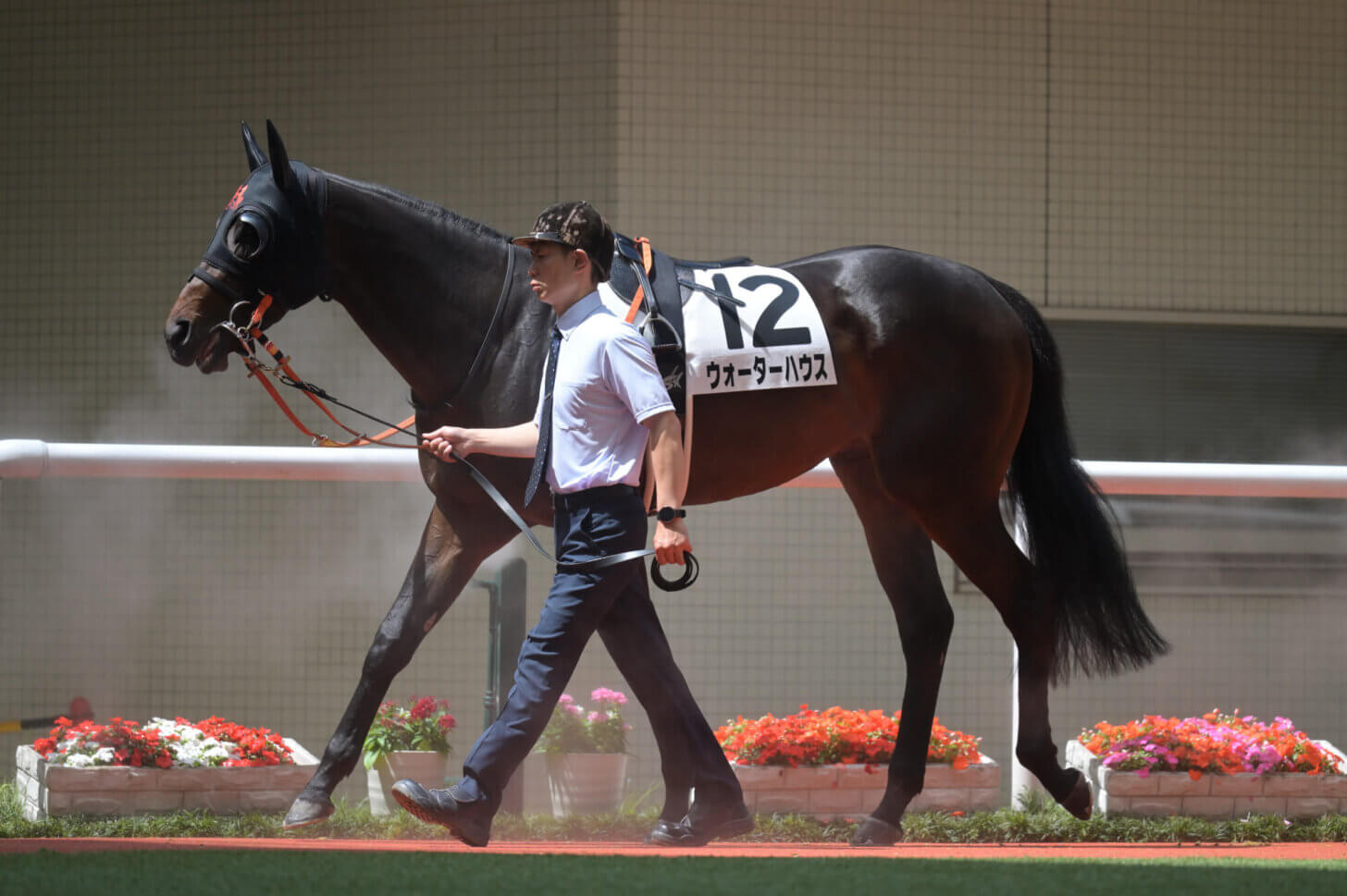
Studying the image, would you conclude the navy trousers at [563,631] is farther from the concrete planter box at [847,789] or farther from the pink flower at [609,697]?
the pink flower at [609,697]

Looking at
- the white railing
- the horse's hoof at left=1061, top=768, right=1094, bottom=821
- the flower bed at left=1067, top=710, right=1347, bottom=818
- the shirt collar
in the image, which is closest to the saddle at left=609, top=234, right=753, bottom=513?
the shirt collar

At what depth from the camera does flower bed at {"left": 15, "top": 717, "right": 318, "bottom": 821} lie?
389cm

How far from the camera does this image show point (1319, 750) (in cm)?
437

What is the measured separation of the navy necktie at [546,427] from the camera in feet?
10.2

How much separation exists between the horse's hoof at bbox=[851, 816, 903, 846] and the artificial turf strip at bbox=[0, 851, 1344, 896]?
797 mm

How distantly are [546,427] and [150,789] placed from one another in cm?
164

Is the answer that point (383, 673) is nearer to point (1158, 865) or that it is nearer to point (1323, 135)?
point (1158, 865)

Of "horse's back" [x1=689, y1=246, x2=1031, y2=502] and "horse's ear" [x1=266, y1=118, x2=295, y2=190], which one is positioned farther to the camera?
"horse's back" [x1=689, y1=246, x2=1031, y2=502]

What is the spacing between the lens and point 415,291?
12.0ft

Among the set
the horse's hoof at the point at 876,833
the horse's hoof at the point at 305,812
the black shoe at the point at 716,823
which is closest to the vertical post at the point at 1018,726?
the horse's hoof at the point at 876,833

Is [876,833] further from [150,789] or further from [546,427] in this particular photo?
[150,789]

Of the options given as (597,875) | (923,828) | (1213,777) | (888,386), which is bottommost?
(923,828)

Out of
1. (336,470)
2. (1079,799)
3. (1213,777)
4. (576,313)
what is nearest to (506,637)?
(336,470)

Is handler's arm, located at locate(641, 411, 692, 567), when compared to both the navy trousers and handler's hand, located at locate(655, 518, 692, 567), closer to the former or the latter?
handler's hand, located at locate(655, 518, 692, 567)
